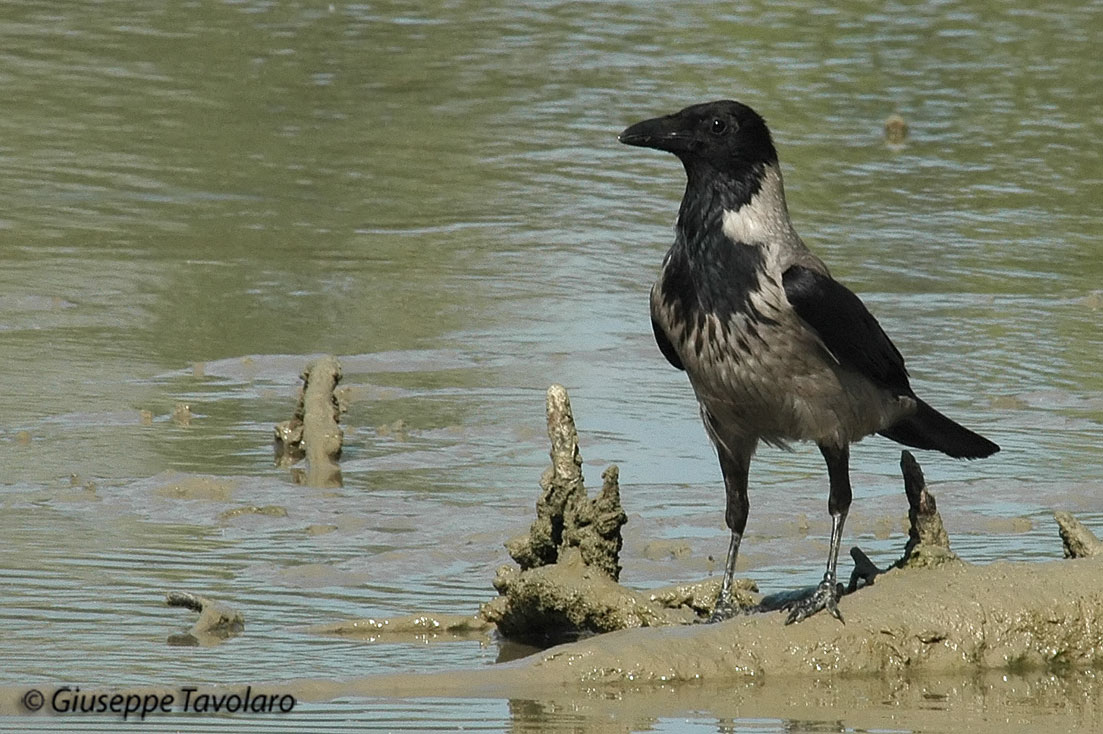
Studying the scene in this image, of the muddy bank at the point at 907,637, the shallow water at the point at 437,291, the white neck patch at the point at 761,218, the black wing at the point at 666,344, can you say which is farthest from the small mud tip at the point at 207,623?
the white neck patch at the point at 761,218

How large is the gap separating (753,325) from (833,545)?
2.63 feet

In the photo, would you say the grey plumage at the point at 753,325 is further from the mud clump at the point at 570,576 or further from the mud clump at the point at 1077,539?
the mud clump at the point at 1077,539

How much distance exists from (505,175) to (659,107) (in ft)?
Answer: 7.97

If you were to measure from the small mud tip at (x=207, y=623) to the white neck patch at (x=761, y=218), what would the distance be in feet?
6.71

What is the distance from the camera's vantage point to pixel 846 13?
23.7 meters

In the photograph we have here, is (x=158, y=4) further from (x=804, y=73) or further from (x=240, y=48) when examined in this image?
(x=804, y=73)

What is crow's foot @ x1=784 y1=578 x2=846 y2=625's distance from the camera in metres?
6.86

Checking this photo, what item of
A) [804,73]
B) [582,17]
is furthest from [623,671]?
[582,17]

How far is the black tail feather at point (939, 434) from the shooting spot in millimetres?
7648

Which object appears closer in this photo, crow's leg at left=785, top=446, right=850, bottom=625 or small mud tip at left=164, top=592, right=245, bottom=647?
crow's leg at left=785, top=446, right=850, bottom=625

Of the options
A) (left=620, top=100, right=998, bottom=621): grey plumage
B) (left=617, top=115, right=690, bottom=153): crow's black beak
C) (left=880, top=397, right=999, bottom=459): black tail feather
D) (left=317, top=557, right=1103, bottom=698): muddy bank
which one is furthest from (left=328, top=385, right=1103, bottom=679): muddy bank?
(left=617, top=115, right=690, bottom=153): crow's black beak

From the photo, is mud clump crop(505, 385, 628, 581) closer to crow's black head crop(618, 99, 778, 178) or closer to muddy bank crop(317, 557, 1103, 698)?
muddy bank crop(317, 557, 1103, 698)

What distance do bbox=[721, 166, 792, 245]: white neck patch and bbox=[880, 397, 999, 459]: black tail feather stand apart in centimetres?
90

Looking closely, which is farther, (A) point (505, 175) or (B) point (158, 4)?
(B) point (158, 4)
